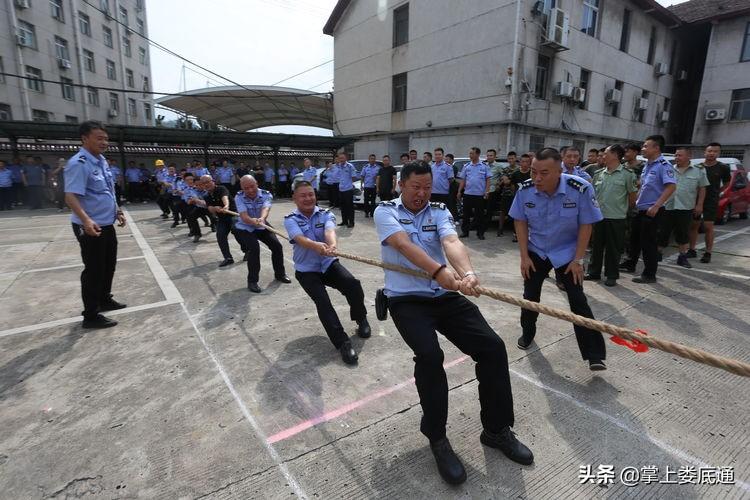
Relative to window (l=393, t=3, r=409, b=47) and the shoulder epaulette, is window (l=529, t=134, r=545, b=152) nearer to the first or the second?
window (l=393, t=3, r=409, b=47)

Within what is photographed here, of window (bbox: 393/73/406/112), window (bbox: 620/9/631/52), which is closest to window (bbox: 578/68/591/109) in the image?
window (bbox: 620/9/631/52)

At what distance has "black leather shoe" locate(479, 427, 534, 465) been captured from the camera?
219 cm

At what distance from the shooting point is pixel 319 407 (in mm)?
2719

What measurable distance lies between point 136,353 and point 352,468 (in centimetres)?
246

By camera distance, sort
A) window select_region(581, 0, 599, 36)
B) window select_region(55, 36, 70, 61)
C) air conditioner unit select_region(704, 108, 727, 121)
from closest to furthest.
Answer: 1. window select_region(581, 0, 599, 36)
2. air conditioner unit select_region(704, 108, 727, 121)
3. window select_region(55, 36, 70, 61)

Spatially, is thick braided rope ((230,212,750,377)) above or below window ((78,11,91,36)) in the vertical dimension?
below

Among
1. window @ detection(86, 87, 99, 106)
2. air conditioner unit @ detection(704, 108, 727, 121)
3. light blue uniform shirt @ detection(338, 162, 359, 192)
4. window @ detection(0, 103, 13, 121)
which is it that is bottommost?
light blue uniform shirt @ detection(338, 162, 359, 192)

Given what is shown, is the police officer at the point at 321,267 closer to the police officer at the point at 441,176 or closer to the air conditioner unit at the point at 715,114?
the police officer at the point at 441,176

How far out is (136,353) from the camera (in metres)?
3.52

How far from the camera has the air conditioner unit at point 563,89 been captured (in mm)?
15539

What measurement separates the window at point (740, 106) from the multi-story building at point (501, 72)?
9.13 feet

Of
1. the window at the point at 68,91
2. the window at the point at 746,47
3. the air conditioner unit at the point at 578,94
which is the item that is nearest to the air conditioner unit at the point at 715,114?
the window at the point at 746,47

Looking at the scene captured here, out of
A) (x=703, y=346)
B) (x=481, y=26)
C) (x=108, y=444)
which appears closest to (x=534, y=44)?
(x=481, y=26)

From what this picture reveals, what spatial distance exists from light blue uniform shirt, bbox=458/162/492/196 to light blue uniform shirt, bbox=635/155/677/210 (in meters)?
3.08
